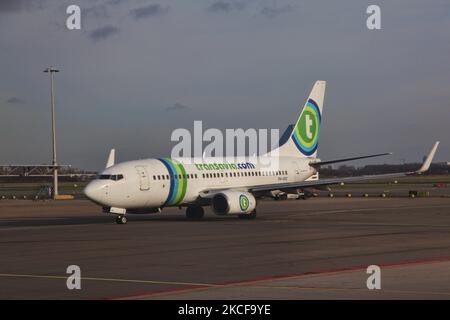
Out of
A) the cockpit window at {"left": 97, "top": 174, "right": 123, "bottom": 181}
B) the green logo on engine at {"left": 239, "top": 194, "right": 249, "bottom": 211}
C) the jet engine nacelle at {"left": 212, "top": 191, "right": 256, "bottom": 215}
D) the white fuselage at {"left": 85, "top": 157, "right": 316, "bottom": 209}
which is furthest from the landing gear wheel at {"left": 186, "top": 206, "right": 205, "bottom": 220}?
the cockpit window at {"left": 97, "top": 174, "right": 123, "bottom": 181}

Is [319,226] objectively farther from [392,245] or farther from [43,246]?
[43,246]

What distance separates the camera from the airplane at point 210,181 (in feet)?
144

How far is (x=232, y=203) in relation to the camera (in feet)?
148

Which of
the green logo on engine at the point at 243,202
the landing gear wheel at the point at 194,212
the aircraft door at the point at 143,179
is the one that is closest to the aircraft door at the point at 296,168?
the landing gear wheel at the point at 194,212

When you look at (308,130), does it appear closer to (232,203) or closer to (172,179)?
(232,203)

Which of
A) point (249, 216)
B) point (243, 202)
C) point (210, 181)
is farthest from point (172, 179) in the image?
point (249, 216)

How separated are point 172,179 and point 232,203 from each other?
11.9 feet

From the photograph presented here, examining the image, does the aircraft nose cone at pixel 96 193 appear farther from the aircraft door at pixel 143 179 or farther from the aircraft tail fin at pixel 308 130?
the aircraft tail fin at pixel 308 130

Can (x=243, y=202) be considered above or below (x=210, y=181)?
below
